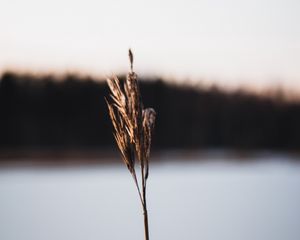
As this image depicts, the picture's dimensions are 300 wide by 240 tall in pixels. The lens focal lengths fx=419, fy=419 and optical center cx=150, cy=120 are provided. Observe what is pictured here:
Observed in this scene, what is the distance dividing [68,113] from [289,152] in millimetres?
8458

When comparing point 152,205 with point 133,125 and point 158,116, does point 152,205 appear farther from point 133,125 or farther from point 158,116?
point 158,116

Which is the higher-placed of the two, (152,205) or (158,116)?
(158,116)

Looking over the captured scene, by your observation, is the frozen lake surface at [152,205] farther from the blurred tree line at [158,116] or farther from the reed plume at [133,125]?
the blurred tree line at [158,116]

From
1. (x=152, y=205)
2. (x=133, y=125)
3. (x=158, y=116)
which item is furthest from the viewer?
(x=158, y=116)

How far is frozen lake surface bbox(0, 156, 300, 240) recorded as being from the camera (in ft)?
17.6

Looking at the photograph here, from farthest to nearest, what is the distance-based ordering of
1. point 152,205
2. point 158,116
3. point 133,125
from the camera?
point 158,116
point 152,205
point 133,125

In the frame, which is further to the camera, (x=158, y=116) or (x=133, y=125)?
(x=158, y=116)

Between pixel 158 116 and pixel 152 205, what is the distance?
34.6ft

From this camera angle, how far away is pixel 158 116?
17109 millimetres

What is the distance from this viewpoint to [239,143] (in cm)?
1703

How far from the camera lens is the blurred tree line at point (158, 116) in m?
14.0

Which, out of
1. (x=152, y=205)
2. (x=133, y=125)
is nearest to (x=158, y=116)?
(x=152, y=205)

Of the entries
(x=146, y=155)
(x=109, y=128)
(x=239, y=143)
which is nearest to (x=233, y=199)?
(x=146, y=155)

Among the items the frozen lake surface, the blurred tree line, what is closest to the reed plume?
the frozen lake surface
